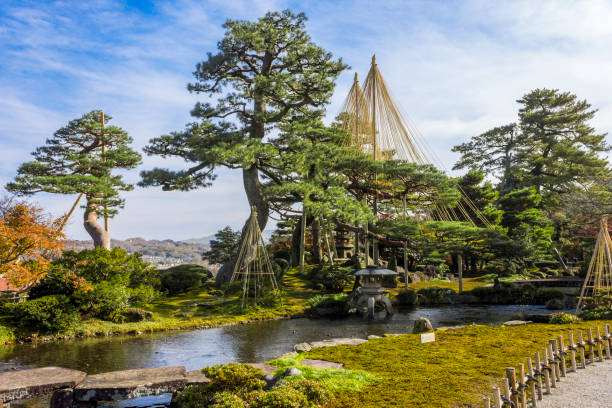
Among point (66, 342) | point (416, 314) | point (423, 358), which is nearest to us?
point (423, 358)

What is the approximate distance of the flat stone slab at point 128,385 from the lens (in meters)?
5.21

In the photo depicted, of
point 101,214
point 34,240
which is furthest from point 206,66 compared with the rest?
point 34,240

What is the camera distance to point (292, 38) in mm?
17484

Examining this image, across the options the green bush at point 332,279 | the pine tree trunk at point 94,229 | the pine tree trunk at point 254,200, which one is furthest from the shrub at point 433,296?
the pine tree trunk at point 94,229

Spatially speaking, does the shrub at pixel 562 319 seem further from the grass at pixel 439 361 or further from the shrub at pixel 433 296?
the shrub at pixel 433 296

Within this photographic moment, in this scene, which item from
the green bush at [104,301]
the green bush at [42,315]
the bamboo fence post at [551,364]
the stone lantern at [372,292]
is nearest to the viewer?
the bamboo fence post at [551,364]

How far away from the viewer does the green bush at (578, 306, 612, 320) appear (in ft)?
34.6

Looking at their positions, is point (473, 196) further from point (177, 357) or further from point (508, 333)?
point (177, 357)

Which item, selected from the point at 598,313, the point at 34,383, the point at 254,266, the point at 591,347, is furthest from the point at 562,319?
the point at 34,383

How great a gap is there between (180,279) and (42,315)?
7.81 m

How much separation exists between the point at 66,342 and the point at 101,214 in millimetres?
10778

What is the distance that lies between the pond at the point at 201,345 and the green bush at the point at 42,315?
586 millimetres

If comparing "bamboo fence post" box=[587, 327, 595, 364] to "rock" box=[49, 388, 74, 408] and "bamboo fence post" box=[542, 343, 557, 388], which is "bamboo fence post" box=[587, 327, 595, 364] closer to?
"bamboo fence post" box=[542, 343, 557, 388]

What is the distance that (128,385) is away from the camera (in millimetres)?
5266
